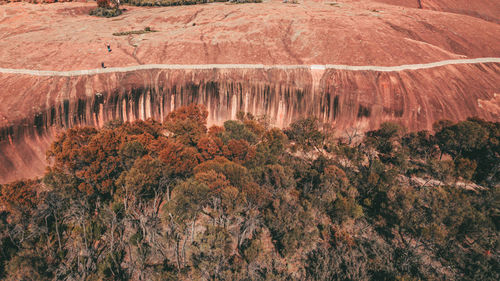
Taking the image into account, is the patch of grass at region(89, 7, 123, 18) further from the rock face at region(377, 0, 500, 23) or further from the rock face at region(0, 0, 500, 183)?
the rock face at region(377, 0, 500, 23)

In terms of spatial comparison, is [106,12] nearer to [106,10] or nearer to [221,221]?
[106,10]

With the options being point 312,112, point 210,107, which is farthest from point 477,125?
point 210,107

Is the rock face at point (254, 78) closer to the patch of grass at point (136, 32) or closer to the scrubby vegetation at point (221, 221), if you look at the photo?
the patch of grass at point (136, 32)

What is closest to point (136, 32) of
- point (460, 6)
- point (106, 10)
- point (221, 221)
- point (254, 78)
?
point (106, 10)

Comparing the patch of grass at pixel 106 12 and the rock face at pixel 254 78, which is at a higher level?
the patch of grass at pixel 106 12

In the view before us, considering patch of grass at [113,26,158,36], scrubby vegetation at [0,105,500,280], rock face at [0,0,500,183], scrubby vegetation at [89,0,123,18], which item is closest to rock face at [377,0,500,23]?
rock face at [0,0,500,183]

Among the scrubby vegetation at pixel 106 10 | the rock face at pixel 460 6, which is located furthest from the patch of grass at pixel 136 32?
the rock face at pixel 460 6
